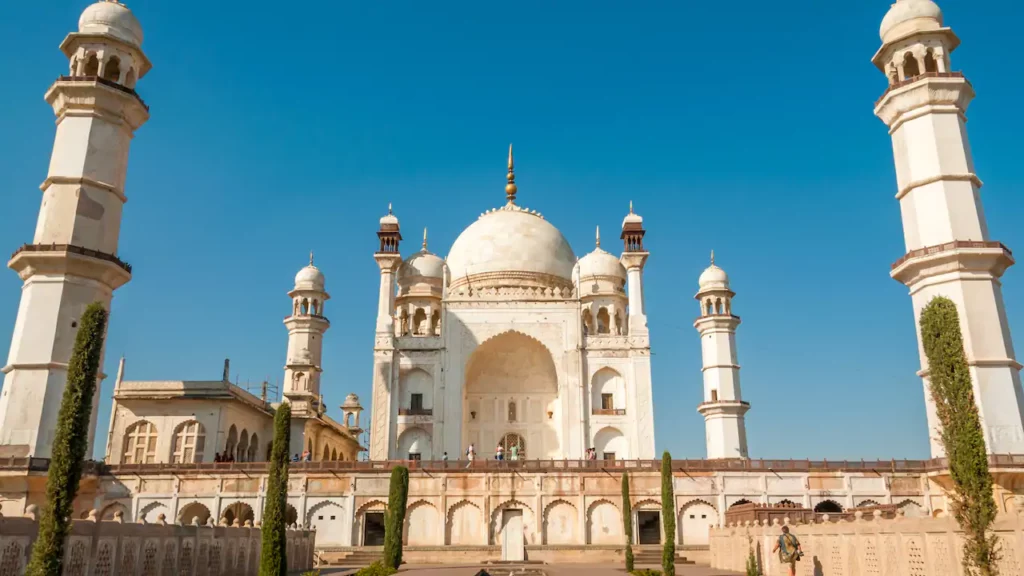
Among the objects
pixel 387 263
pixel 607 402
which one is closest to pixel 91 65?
pixel 387 263

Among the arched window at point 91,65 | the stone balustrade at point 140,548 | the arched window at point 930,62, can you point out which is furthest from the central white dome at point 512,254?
the stone balustrade at point 140,548

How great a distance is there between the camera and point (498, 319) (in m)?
34.5

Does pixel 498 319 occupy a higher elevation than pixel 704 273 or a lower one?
lower

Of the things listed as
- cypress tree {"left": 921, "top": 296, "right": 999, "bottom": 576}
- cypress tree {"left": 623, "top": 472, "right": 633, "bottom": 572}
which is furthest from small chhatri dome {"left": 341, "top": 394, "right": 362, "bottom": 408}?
cypress tree {"left": 921, "top": 296, "right": 999, "bottom": 576}

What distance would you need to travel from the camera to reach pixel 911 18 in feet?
92.7

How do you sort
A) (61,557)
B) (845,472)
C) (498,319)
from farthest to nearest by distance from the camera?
(498,319), (845,472), (61,557)

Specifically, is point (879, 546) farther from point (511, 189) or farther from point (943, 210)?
point (511, 189)

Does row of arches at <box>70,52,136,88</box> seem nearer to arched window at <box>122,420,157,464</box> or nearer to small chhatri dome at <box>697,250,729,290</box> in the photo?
arched window at <box>122,420,157,464</box>

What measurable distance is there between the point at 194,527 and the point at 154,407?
16.4m

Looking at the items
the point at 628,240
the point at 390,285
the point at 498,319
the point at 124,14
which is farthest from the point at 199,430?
the point at 628,240

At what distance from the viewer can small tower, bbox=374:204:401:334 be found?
34.0 meters

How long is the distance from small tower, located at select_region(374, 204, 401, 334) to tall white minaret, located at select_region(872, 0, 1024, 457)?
19134 millimetres

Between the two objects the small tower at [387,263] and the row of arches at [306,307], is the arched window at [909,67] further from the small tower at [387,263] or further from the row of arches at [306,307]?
the row of arches at [306,307]

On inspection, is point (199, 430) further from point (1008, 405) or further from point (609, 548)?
point (1008, 405)
